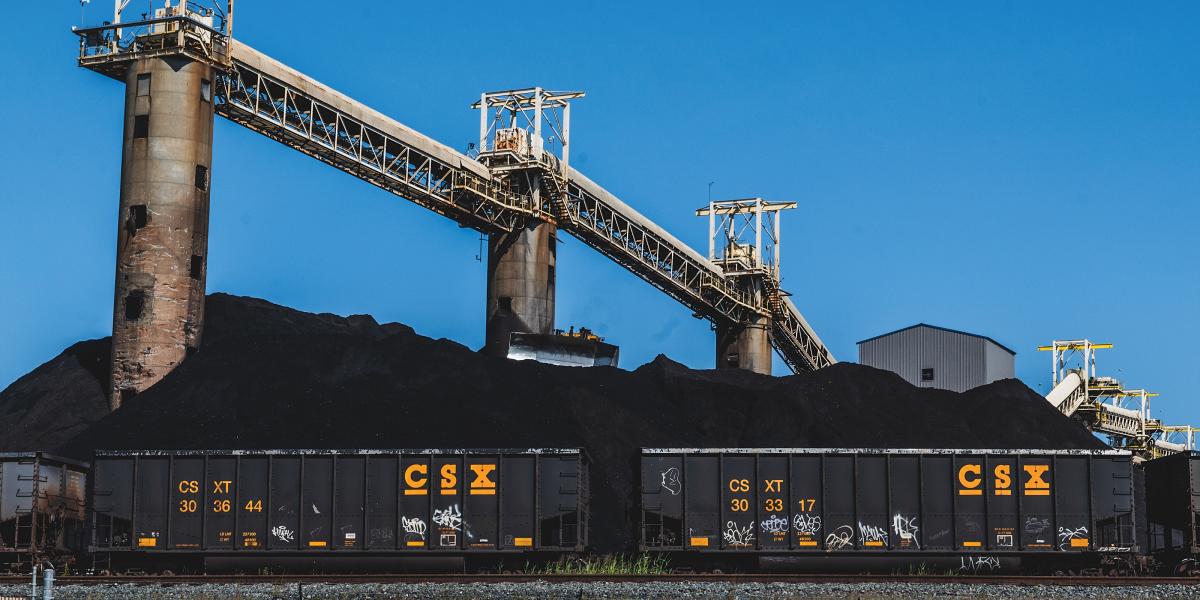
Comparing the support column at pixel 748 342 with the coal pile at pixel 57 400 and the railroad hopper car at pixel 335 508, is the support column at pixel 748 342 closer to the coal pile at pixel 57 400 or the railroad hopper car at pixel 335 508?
the coal pile at pixel 57 400

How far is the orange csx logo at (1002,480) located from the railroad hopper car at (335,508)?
24.8 feet

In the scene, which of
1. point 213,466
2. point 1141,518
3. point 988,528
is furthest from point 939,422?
point 213,466

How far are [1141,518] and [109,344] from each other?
33911 mm

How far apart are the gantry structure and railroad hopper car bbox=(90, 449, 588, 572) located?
52.5ft

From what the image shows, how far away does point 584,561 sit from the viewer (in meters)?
27.4

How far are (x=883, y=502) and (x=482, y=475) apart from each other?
7863mm

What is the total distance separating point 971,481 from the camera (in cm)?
2678

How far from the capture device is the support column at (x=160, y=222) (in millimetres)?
42375

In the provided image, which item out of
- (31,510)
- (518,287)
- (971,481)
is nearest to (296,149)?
(518,287)

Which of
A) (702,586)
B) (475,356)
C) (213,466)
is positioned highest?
(475,356)

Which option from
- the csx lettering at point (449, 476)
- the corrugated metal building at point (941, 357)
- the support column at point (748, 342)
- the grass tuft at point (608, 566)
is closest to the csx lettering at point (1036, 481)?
the grass tuft at point (608, 566)

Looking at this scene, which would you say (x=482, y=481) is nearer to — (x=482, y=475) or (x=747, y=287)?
(x=482, y=475)

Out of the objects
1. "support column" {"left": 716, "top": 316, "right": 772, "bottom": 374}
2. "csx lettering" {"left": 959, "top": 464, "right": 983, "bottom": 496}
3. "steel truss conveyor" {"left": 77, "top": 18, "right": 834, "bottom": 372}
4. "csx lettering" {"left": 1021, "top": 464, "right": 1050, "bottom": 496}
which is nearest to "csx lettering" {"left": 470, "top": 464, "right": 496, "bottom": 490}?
"csx lettering" {"left": 959, "top": 464, "right": 983, "bottom": 496}

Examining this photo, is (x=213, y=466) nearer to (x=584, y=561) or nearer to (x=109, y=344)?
(x=584, y=561)
